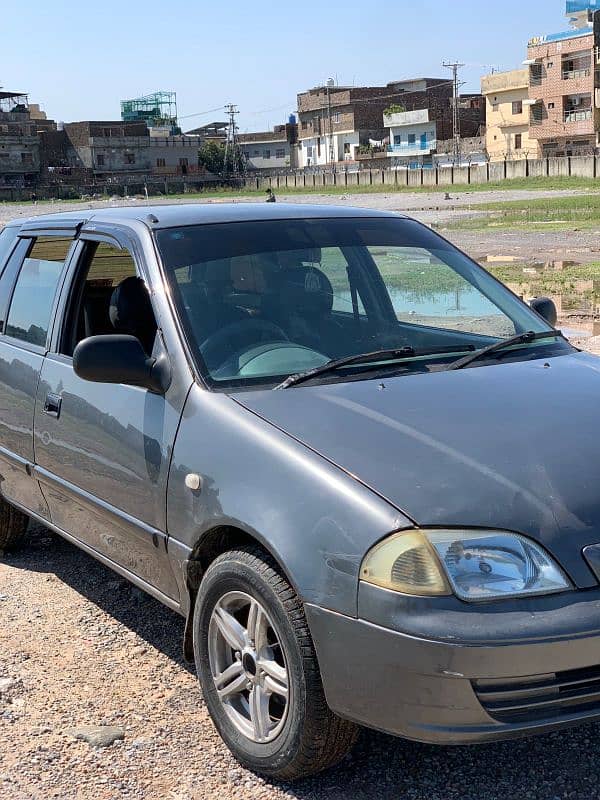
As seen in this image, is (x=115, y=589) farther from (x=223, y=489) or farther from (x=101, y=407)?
(x=223, y=489)

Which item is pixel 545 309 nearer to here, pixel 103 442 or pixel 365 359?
pixel 365 359

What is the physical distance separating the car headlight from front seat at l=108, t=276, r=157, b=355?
5.57 ft

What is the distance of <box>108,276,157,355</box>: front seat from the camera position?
422 centimetres

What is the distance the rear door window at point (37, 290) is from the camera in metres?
4.82

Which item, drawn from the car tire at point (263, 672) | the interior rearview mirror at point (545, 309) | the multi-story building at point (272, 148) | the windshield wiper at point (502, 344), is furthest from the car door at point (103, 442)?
the multi-story building at point (272, 148)

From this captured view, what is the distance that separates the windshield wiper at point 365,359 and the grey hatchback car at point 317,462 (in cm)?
1

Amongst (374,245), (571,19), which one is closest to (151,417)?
(374,245)

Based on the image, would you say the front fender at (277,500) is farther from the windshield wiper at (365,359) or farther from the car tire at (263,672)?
the windshield wiper at (365,359)

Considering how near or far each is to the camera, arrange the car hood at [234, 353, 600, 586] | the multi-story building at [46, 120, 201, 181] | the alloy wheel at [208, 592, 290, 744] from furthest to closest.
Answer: the multi-story building at [46, 120, 201, 181]
the alloy wheel at [208, 592, 290, 744]
the car hood at [234, 353, 600, 586]

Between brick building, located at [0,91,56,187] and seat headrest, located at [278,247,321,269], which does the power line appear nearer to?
brick building, located at [0,91,56,187]

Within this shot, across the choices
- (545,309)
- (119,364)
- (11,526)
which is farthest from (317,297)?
(11,526)

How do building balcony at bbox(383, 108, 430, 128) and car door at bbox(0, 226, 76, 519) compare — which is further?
building balcony at bbox(383, 108, 430, 128)

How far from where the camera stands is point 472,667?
2.71 metres

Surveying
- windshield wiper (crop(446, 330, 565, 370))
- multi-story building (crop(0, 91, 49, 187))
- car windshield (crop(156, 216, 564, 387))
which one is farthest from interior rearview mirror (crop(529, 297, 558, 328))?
multi-story building (crop(0, 91, 49, 187))
